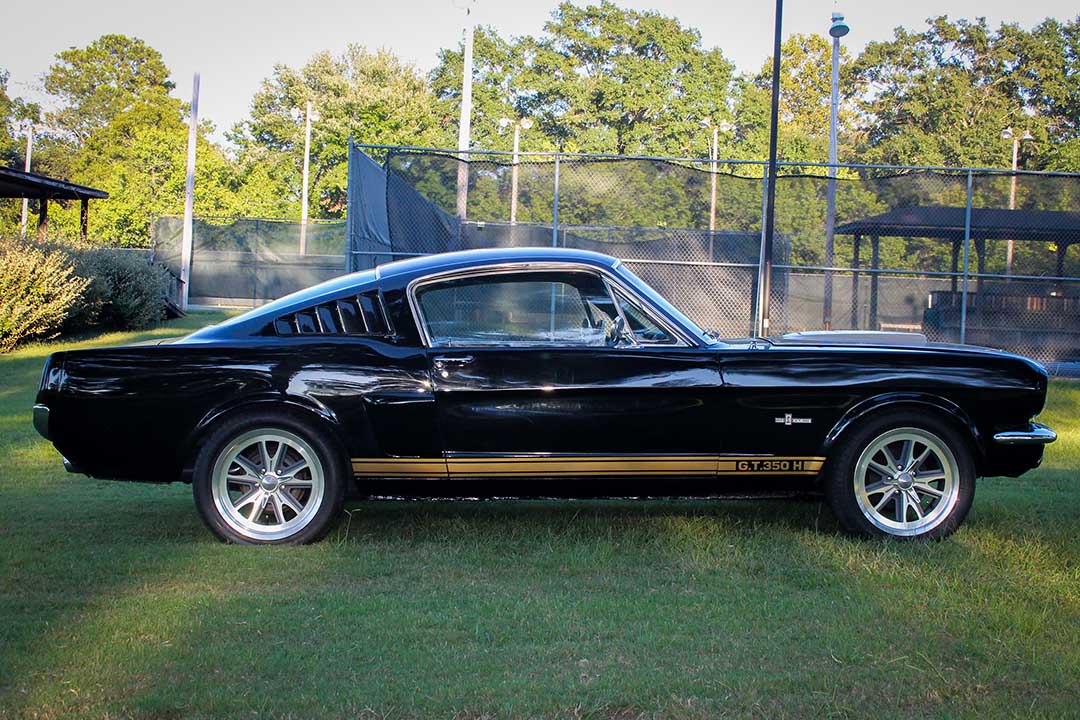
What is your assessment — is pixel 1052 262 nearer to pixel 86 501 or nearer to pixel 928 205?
pixel 928 205

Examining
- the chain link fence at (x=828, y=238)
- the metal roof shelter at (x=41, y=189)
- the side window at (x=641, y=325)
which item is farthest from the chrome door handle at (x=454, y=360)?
the metal roof shelter at (x=41, y=189)

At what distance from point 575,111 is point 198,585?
52.8 metres

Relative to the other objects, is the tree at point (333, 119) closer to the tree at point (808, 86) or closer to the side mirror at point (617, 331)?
the tree at point (808, 86)

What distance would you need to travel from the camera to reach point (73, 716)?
3.17 m

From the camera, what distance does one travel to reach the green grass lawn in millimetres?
3334

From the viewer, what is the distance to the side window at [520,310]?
5.45m

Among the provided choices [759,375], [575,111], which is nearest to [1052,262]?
[759,375]

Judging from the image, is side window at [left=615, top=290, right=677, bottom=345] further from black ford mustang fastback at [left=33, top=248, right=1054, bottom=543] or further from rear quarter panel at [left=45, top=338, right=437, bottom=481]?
rear quarter panel at [left=45, top=338, right=437, bottom=481]

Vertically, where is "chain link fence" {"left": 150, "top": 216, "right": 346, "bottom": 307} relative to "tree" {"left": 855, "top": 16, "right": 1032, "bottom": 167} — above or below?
below

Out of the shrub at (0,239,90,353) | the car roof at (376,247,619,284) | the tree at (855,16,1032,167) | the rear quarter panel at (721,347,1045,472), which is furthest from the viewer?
the tree at (855,16,1032,167)

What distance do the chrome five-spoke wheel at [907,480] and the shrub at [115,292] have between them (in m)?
18.5

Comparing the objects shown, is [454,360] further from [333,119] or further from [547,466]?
[333,119]

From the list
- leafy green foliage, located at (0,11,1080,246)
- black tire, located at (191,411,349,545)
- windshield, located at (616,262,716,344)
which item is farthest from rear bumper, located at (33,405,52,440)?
leafy green foliage, located at (0,11,1080,246)

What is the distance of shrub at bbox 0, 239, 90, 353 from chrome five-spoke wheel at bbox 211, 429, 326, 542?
14790 millimetres
